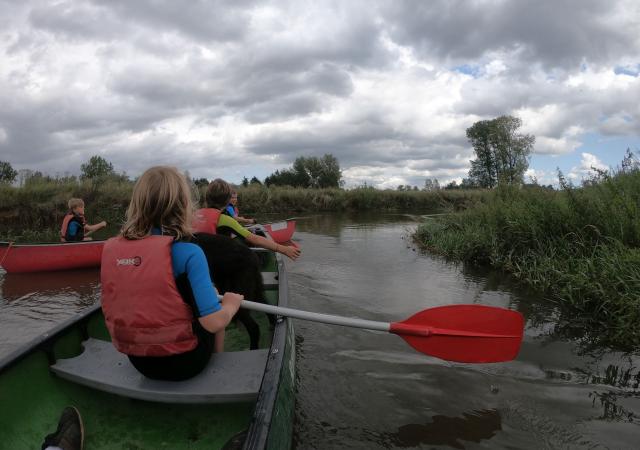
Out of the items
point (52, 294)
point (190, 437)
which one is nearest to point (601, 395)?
point (190, 437)

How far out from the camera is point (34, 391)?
2.33 metres

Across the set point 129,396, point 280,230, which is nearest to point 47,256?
point 280,230

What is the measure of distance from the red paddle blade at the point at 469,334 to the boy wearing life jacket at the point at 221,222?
4.30 feet

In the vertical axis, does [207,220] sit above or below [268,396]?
above

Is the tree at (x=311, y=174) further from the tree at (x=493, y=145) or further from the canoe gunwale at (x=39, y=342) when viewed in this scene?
the canoe gunwale at (x=39, y=342)

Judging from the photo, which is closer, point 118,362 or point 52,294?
point 118,362

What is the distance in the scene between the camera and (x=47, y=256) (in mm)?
7273

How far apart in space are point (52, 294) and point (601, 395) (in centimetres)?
704

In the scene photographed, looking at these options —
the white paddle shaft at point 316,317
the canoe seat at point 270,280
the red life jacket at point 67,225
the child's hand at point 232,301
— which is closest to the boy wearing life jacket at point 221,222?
the canoe seat at point 270,280

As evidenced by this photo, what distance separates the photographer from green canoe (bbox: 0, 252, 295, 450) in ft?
7.08

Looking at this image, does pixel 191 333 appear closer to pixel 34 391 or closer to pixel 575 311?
pixel 34 391

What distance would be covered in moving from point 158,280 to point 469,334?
2.21m

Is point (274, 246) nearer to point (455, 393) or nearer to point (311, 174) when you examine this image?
point (455, 393)

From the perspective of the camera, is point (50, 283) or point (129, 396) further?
point (50, 283)
